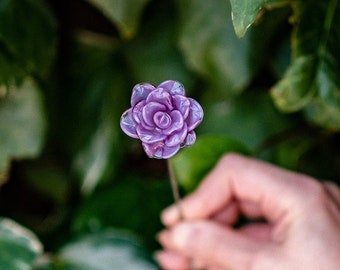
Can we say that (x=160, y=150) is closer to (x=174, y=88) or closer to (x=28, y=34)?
(x=174, y=88)

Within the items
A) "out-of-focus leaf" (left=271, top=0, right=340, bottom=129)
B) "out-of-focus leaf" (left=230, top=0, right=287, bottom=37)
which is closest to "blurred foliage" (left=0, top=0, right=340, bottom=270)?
"out-of-focus leaf" (left=271, top=0, right=340, bottom=129)

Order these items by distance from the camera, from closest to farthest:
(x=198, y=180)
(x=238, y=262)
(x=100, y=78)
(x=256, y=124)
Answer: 1. (x=238, y=262)
2. (x=198, y=180)
3. (x=256, y=124)
4. (x=100, y=78)

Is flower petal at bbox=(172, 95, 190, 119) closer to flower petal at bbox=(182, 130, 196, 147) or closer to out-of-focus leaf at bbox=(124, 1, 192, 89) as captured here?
flower petal at bbox=(182, 130, 196, 147)

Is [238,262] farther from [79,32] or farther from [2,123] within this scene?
[79,32]

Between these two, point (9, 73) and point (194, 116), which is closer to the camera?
point (194, 116)

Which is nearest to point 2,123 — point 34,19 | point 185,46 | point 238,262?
point 34,19

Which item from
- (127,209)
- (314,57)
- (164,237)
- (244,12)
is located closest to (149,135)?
(244,12)
